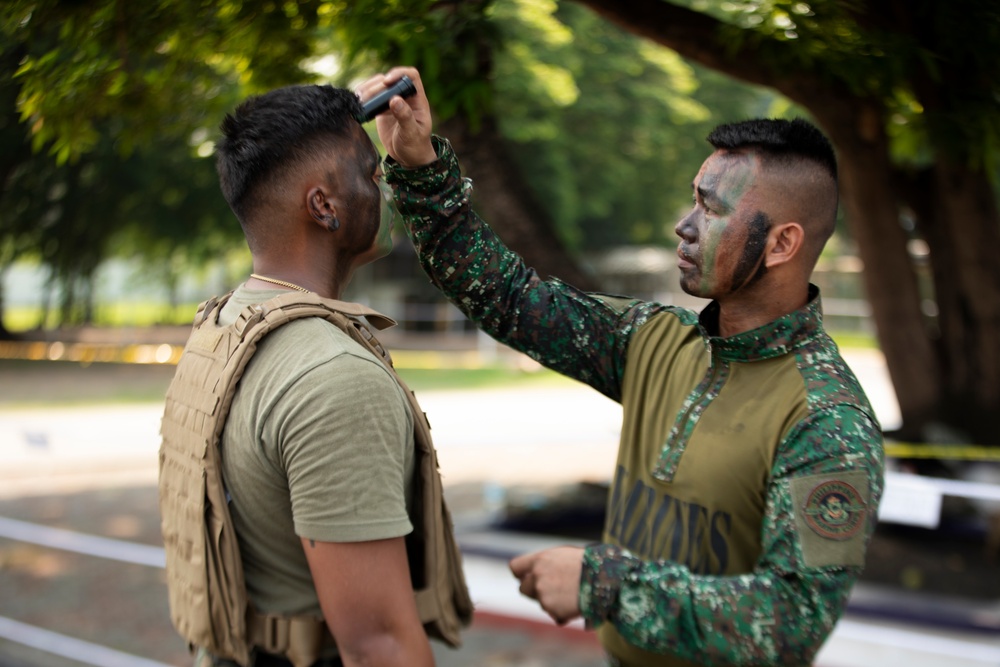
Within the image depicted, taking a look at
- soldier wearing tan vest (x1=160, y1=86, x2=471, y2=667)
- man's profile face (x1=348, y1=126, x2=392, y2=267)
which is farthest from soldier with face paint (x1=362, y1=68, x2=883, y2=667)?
soldier wearing tan vest (x1=160, y1=86, x2=471, y2=667)

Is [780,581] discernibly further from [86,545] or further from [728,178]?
[86,545]

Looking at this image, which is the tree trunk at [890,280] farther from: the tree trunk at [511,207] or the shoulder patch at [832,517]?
the shoulder patch at [832,517]

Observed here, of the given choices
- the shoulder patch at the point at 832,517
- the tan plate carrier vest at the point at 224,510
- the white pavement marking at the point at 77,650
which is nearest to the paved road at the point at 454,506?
the white pavement marking at the point at 77,650

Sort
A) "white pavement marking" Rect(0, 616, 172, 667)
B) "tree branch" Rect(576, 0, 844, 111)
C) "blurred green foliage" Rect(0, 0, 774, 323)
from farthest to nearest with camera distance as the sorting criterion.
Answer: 1. "white pavement marking" Rect(0, 616, 172, 667)
2. "tree branch" Rect(576, 0, 844, 111)
3. "blurred green foliage" Rect(0, 0, 774, 323)

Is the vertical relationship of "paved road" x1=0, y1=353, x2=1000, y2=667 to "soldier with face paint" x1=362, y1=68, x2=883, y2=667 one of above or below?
below

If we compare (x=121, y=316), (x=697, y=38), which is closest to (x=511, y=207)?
(x=697, y=38)

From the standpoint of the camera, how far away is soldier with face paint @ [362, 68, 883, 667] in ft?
5.52

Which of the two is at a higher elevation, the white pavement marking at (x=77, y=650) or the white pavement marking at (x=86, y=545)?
the white pavement marking at (x=86, y=545)

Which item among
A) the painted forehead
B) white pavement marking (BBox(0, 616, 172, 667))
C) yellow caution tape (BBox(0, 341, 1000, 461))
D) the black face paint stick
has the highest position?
the black face paint stick

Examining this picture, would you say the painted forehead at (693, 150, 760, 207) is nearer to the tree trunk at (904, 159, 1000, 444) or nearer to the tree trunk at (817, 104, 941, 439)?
the tree trunk at (817, 104, 941, 439)

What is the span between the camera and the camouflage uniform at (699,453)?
5.49 ft

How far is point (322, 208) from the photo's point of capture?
6.33ft

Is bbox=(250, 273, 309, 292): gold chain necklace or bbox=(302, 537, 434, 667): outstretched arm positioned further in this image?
bbox=(250, 273, 309, 292): gold chain necklace

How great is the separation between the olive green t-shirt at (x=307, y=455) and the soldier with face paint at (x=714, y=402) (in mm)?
369
